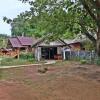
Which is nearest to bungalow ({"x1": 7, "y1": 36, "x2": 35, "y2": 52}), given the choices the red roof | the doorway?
the red roof

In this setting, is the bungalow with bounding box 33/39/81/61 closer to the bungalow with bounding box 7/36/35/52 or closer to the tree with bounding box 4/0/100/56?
the bungalow with bounding box 7/36/35/52

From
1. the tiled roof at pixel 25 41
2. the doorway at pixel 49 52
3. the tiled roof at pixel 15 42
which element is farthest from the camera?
the tiled roof at pixel 25 41

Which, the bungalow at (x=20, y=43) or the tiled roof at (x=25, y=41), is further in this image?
the tiled roof at (x=25, y=41)

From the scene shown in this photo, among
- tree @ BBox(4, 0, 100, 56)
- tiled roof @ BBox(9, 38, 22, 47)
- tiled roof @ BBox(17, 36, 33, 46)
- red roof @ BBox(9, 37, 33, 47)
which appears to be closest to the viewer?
tree @ BBox(4, 0, 100, 56)

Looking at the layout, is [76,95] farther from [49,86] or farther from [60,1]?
[60,1]

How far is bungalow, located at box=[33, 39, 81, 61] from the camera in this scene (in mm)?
54344

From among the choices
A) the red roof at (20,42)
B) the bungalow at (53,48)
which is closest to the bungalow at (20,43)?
the red roof at (20,42)

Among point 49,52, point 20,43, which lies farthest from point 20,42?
point 49,52

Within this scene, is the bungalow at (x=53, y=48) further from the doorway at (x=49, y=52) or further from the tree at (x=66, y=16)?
the tree at (x=66, y=16)

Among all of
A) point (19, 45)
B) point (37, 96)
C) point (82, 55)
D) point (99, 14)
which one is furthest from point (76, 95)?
point (19, 45)

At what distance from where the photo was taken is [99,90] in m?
17.5

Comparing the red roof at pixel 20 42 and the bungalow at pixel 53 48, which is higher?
the red roof at pixel 20 42

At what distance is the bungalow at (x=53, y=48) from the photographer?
54.3 m

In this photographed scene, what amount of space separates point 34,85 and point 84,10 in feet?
17.2
